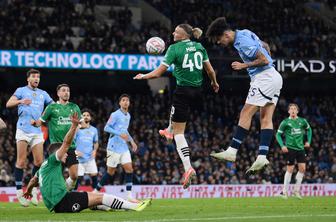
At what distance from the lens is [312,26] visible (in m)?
40.9

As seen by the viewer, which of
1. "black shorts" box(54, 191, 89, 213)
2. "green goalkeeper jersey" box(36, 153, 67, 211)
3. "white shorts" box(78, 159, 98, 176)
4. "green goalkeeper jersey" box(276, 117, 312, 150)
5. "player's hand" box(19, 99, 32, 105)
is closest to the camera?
"green goalkeeper jersey" box(36, 153, 67, 211)

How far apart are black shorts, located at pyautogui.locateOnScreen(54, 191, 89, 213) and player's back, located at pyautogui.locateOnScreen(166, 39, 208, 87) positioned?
3.09 m

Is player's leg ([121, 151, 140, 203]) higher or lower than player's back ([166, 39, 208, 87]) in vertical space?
lower

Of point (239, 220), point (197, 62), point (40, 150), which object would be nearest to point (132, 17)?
point (40, 150)

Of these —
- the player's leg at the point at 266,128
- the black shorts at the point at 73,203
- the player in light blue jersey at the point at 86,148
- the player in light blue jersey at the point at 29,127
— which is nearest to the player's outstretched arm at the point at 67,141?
the black shorts at the point at 73,203

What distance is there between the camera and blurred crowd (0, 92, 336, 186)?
31.2 metres

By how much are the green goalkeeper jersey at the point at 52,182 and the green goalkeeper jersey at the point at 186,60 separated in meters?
2.97

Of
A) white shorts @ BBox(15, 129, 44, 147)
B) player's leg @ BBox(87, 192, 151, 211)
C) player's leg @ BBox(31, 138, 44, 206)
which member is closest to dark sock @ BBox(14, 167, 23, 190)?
player's leg @ BBox(31, 138, 44, 206)

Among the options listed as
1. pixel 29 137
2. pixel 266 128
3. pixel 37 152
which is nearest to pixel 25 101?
pixel 29 137

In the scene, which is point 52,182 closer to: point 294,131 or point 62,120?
point 62,120

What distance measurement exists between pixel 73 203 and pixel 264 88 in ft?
12.4

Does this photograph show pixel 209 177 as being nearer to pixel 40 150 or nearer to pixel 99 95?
pixel 99 95

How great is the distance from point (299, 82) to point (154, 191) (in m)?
18.6

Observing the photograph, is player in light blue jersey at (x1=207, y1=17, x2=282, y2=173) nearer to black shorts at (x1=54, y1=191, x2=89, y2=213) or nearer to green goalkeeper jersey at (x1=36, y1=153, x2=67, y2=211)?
black shorts at (x1=54, y1=191, x2=89, y2=213)
